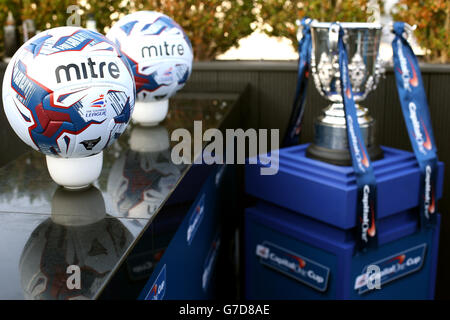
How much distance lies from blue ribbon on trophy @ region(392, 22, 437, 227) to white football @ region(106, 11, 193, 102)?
0.78 m

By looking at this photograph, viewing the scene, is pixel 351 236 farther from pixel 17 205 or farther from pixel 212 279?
pixel 17 205

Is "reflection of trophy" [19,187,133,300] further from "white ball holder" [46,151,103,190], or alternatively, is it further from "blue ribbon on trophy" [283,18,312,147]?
"blue ribbon on trophy" [283,18,312,147]

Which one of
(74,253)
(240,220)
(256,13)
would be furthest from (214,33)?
(74,253)

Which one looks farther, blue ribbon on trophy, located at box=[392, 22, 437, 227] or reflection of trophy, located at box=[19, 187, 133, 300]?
blue ribbon on trophy, located at box=[392, 22, 437, 227]

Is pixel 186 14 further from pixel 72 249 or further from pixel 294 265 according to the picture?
pixel 72 249

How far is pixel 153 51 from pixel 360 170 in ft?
2.50

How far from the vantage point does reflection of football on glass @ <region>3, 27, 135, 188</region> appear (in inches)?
43.1

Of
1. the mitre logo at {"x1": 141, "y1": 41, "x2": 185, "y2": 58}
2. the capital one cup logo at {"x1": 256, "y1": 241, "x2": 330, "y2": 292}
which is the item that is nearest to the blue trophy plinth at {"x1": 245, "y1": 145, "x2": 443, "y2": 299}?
the capital one cup logo at {"x1": 256, "y1": 241, "x2": 330, "y2": 292}

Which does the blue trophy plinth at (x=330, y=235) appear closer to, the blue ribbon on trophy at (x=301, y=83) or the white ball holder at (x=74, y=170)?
the blue ribbon on trophy at (x=301, y=83)

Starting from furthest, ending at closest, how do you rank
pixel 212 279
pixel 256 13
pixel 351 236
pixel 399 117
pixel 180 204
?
pixel 256 13 → pixel 399 117 → pixel 212 279 → pixel 351 236 → pixel 180 204

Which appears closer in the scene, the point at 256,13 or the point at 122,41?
the point at 122,41

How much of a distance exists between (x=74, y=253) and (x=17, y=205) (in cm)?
29

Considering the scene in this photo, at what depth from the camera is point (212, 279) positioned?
7.06 feet

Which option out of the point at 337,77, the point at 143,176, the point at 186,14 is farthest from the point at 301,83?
the point at 143,176
